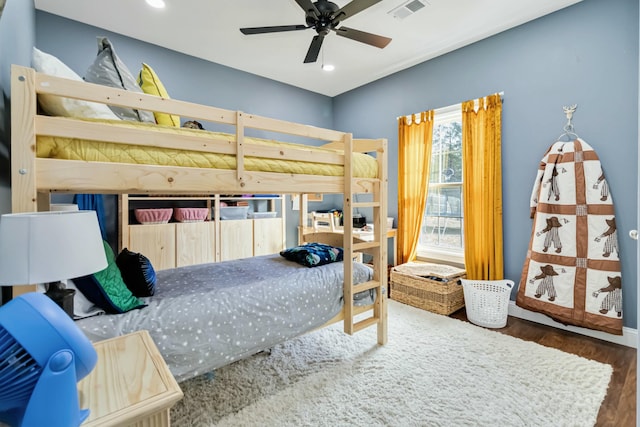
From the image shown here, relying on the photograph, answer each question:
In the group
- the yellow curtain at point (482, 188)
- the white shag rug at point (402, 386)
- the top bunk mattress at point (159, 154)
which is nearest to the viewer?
the top bunk mattress at point (159, 154)

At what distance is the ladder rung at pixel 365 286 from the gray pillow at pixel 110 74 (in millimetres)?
1734

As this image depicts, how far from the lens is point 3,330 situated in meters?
0.56

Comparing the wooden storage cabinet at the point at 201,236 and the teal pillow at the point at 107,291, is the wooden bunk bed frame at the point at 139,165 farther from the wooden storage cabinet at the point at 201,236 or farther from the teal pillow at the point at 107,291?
the wooden storage cabinet at the point at 201,236

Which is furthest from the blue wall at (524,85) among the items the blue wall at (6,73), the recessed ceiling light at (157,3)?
the blue wall at (6,73)

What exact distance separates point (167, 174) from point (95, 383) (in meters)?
0.85

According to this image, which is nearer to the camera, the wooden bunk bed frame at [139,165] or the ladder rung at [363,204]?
the wooden bunk bed frame at [139,165]

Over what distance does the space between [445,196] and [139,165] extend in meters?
3.15

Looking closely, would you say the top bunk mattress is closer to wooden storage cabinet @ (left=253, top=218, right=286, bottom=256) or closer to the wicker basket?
the wicker basket

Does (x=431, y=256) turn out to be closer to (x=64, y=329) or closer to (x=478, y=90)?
(x=478, y=90)

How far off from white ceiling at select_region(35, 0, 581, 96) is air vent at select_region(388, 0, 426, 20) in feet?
0.12

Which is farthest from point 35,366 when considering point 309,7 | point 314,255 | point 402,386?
point 309,7

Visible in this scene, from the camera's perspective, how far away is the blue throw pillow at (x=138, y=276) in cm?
159

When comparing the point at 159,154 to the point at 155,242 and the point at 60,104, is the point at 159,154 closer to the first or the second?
the point at 60,104

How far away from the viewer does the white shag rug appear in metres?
1.57
